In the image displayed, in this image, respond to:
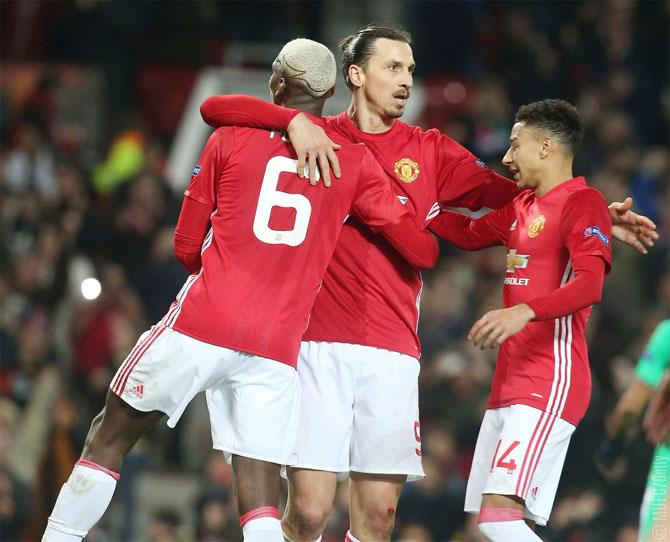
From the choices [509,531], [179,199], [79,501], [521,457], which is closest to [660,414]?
[521,457]

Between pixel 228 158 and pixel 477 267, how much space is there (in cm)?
612

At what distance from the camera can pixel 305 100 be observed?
4.87m

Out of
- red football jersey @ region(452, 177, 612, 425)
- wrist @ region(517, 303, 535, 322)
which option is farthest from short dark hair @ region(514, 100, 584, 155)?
wrist @ region(517, 303, 535, 322)

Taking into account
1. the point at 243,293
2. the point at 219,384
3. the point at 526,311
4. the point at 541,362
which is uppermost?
the point at 526,311

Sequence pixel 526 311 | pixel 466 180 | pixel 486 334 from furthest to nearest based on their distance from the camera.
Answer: pixel 466 180, pixel 526 311, pixel 486 334

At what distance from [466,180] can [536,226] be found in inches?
17.4

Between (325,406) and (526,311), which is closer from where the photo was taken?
(526,311)

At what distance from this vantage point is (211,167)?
469 cm

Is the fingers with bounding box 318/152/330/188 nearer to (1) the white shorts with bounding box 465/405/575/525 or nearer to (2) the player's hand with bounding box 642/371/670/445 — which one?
(1) the white shorts with bounding box 465/405/575/525

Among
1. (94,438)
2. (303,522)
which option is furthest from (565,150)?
(94,438)

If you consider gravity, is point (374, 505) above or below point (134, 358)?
below

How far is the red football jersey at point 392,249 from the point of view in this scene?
5.14 meters

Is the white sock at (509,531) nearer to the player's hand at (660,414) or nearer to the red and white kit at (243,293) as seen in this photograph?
the red and white kit at (243,293)

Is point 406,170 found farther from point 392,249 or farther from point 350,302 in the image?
point 350,302
